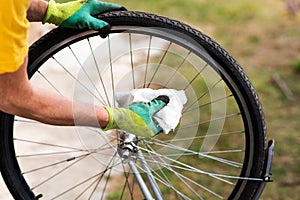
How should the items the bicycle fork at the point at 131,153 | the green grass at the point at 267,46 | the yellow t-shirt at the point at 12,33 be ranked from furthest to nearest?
the green grass at the point at 267,46 → the bicycle fork at the point at 131,153 → the yellow t-shirt at the point at 12,33

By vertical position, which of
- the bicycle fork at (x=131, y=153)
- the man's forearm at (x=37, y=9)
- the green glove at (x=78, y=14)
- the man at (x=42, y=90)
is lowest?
the bicycle fork at (x=131, y=153)

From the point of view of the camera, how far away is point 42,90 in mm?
1957

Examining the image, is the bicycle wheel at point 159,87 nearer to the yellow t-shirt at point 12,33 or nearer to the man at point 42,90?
the man at point 42,90

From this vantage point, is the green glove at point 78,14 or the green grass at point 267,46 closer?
the green glove at point 78,14

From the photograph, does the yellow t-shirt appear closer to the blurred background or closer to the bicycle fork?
the bicycle fork

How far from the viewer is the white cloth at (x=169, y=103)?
6.86 feet

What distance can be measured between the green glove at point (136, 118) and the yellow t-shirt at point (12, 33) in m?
0.38

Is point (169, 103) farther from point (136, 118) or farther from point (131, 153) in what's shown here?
point (131, 153)

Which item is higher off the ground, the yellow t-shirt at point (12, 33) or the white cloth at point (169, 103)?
the yellow t-shirt at point (12, 33)

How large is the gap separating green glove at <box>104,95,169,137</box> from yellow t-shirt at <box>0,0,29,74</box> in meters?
0.38

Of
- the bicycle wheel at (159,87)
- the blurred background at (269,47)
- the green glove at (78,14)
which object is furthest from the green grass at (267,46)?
the green glove at (78,14)

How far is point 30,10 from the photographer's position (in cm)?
212

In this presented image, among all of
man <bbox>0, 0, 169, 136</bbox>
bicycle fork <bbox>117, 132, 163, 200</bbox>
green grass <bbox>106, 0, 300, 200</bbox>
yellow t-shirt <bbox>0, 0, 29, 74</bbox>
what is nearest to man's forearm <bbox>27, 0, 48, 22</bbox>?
man <bbox>0, 0, 169, 136</bbox>

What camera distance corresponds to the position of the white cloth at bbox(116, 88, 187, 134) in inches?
82.4
